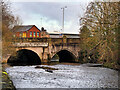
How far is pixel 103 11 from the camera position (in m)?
21.6

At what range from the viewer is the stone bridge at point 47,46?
3465cm

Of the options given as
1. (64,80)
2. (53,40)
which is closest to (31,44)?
(53,40)

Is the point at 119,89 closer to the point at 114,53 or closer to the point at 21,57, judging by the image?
the point at 114,53

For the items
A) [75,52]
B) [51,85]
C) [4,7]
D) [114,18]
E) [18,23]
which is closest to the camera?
[51,85]

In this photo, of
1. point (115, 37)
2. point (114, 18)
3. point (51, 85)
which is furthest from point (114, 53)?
point (51, 85)

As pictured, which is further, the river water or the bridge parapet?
the bridge parapet

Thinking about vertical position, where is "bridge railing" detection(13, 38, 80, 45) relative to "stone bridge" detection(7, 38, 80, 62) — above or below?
above

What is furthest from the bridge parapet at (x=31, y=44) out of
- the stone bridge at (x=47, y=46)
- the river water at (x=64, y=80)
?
the river water at (x=64, y=80)

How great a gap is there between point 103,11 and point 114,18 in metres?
2.63

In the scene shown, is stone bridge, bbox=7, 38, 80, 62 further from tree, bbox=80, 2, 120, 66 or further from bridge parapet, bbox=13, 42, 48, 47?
tree, bbox=80, 2, 120, 66

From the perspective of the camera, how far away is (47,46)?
3659 cm

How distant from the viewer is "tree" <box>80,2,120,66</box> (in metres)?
18.9

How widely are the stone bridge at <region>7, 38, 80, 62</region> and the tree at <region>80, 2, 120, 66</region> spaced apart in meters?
13.1

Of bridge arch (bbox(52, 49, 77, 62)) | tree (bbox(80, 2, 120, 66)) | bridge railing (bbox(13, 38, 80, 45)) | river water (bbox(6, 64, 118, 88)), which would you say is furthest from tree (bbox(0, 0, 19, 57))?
bridge arch (bbox(52, 49, 77, 62))
